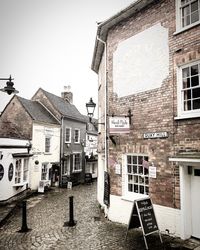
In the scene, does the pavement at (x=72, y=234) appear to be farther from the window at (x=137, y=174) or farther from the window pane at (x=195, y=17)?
the window pane at (x=195, y=17)

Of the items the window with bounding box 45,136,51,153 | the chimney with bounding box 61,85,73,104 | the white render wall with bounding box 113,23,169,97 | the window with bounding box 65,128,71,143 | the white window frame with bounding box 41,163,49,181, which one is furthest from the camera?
the chimney with bounding box 61,85,73,104

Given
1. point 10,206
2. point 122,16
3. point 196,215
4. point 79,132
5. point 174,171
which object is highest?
point 122,16

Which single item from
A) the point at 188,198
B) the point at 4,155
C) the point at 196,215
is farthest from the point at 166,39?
the point at 4,155

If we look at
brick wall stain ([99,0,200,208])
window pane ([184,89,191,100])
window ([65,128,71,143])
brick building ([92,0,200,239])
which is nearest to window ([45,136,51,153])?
window ([65,128,71,143])

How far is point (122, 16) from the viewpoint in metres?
10.2

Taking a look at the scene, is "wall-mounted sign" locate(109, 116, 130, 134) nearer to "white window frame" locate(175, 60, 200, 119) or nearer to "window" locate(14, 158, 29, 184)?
"white window frame" locate(175, 60, 200, 119)

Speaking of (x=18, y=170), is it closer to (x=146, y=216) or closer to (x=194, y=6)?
(x=146, y=216)

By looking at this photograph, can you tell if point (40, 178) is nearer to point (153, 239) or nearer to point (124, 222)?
point (124, 222)

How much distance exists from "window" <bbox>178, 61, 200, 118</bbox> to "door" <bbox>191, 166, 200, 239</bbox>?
1.88 m

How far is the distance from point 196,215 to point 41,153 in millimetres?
15628

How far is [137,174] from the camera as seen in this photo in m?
9.51

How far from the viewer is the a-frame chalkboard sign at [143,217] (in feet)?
24.7

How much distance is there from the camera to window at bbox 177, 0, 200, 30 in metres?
8.11

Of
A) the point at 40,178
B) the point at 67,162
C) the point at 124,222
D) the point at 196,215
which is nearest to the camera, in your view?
the point at 196,215
